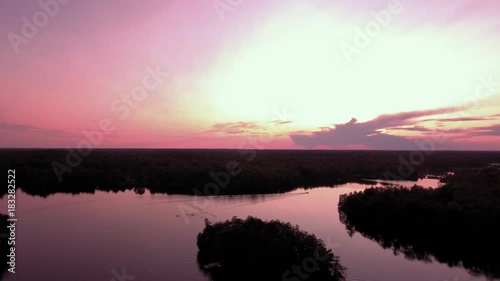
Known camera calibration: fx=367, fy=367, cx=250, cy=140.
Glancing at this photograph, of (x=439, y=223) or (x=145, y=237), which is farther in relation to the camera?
(x=439, y=223)

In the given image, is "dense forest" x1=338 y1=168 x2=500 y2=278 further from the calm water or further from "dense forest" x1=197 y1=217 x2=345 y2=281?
"dense forest" x1=197 y1=217 x2=345 y2=281

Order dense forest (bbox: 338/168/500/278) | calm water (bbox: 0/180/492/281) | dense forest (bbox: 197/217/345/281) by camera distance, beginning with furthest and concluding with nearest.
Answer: dense forest (bbox: 338/168/500/278)
calm water (bbox: 0/180/492/281)
dense forest (bbox: 197/217/345/281)

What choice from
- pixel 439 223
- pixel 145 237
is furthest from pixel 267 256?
pixel 439 223

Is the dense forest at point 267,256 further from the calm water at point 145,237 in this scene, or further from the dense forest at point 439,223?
the dense forest at point 439,223

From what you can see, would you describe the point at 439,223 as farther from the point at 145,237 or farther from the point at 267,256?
the point at 145,237

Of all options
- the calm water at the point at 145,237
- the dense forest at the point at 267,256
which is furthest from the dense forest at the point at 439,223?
the dense forest at the point at 267,256

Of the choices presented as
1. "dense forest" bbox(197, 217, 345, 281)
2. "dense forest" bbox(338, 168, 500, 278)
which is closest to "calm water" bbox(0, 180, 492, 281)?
"dense forest" bbox(197, 217, 345, 281)
